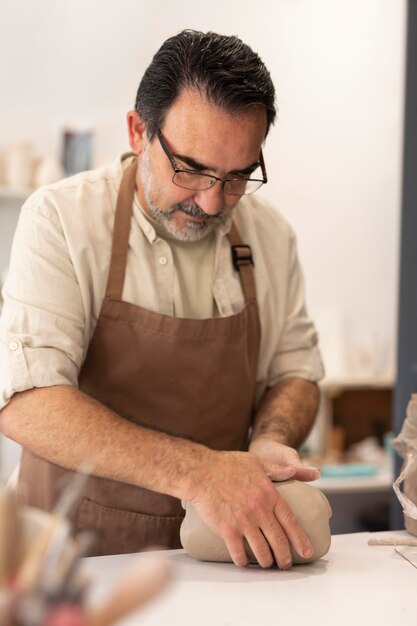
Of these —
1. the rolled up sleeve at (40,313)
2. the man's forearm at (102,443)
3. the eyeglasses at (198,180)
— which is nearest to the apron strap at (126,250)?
the rolled up sleeve at (40,313)

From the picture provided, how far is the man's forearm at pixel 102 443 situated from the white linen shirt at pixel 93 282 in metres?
0.05

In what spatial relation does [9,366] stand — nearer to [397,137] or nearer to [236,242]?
[236,242]

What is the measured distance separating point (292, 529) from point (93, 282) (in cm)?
73

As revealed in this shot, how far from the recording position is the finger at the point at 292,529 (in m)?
1.57

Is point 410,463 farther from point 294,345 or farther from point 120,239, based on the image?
point 120,239

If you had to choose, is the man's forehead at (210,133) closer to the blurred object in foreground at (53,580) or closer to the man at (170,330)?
the man at (170,330)

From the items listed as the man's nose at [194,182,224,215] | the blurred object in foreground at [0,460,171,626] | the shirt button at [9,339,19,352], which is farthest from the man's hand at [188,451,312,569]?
the blurred object in foreground at [0,460,171,626]

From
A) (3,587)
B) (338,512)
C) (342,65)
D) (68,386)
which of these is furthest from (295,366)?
(342,65)

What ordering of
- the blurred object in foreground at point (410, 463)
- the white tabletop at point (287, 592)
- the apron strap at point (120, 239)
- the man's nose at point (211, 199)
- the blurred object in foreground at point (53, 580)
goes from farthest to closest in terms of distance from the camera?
the apron strap at point (120, 239), the man's nose at point (211, 199), the blurred object in foreground at point (410, 463), the white tabletop at point (287, 592), the blurred object in foreground at point (53, 580)

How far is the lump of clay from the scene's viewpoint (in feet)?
5.22

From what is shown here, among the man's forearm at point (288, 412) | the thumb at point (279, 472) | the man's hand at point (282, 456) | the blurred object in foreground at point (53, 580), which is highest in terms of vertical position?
the blurred object in foreground at point (53, 580)

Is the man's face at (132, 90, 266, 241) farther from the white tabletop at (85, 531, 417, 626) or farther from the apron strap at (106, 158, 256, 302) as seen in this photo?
Result: the white tabletop at (85, 531, 417, 626)

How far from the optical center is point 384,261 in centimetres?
490

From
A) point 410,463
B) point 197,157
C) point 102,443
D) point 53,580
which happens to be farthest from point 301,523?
point 53,580
